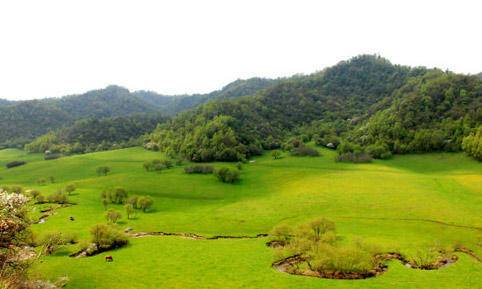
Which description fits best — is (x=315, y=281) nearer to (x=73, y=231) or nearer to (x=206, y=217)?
(x=206, y=217)

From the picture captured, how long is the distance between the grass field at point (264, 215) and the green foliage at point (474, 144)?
11.3 feet

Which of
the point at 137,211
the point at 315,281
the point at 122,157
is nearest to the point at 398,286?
the point at 315,281

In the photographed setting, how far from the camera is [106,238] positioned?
64.9 metres

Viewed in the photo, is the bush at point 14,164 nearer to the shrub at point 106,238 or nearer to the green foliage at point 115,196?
the green foliage at point 115,196

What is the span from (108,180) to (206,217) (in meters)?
56.2

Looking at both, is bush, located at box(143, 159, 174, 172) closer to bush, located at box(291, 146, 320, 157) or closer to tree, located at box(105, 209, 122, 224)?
bush, located at box(291, 146, 320, 157)

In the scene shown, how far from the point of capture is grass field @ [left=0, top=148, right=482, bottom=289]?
4828 centimetres

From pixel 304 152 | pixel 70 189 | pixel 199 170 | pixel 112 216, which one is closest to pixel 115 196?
pixel 70 189

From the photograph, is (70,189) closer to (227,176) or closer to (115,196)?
(115,196)

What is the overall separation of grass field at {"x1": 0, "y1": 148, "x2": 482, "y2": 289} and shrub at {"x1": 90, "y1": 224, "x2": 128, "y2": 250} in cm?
259

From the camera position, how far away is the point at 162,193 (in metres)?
115

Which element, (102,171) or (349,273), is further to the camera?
(102,171)

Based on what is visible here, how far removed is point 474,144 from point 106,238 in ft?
429

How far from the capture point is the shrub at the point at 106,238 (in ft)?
211
